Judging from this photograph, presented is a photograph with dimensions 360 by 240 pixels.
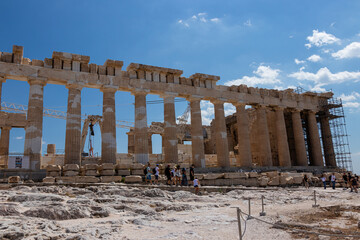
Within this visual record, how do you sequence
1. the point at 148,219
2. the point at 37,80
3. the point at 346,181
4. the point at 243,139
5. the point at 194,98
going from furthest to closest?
the point at 243,139
the point at 194,98
the point at 346,181
the point at 37,80
the point at 148,219

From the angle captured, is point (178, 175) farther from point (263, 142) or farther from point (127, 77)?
point (263, 142)

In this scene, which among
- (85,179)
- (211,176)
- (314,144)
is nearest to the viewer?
(85,179)

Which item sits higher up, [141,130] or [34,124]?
[34,124]

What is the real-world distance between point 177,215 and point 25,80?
1627cm

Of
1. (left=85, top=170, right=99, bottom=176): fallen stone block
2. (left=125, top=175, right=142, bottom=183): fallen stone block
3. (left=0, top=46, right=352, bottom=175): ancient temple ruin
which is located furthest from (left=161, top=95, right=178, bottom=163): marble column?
(left=85, top=170, right=99, bottom=176): fallen stone block

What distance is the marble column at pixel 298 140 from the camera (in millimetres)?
29734

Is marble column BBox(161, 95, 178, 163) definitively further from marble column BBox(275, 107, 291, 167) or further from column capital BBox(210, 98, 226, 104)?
marble column BBox(275, 107, 291, 167)

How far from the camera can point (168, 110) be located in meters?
24.4

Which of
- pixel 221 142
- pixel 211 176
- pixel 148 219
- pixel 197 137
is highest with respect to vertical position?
pixel 197 137

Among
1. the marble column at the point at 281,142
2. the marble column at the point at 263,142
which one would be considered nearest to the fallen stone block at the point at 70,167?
the marble column at the point at 263,142

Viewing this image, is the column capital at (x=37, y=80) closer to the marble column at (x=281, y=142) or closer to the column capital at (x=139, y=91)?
the column capital at (x=139, y=91)

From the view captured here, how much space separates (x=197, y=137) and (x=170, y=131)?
2366 mm

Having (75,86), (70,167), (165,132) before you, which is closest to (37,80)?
(75,86)

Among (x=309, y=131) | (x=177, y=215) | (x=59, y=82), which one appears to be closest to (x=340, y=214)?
(x=177, y=215)
